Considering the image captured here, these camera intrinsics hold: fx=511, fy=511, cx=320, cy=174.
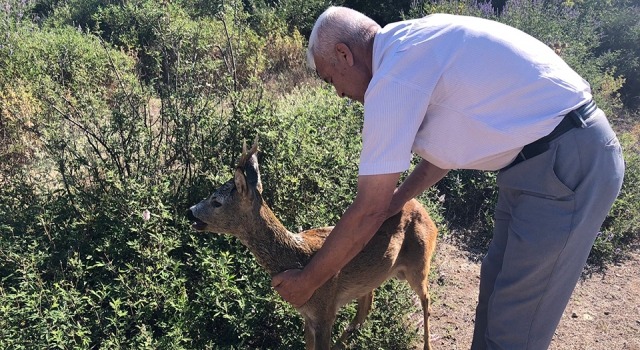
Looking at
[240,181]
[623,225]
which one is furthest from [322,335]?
[623,225]

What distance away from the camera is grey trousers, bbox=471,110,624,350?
251 centimetres

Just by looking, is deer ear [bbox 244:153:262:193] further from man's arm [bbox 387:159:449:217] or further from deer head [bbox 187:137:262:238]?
man's arm [bbox 387:159:449:217]

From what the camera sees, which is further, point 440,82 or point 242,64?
point 242,64

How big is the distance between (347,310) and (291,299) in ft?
5.70

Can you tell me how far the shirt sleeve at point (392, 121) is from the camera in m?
2.27

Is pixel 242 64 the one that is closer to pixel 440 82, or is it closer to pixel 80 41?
pixel 80 41

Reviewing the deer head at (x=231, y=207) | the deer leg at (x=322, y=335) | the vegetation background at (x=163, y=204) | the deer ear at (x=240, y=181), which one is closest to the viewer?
the deer ear at (x=240, y=181)

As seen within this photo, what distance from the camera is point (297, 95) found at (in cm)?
788

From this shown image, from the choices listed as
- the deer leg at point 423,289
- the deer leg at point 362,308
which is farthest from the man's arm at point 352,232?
the deer leg at point 423,289

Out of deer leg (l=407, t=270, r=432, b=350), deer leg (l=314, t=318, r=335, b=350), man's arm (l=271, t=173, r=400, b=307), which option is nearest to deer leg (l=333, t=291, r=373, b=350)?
deer leg (l=407, t=270, r=432, b=350)

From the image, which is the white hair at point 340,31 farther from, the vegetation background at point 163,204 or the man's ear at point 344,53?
the vegetation background at point 163,204

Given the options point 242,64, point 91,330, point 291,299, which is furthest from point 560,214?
point 242,64

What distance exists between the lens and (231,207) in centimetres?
339

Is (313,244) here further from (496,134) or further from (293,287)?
(496,134)
